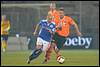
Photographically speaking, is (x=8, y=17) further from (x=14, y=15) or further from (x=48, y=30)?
(x=48, y=30)

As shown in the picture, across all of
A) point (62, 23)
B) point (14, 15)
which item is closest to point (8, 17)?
point (14, 15)

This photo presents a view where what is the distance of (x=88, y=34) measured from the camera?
3281cm

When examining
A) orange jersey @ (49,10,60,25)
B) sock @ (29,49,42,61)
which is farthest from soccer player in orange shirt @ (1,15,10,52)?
sock @ (29,49,42,61)

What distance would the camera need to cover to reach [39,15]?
33250mm

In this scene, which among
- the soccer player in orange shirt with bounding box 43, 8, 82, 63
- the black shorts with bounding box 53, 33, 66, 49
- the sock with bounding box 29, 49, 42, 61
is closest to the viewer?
the sock with bounding box 29, 49, 42, 61

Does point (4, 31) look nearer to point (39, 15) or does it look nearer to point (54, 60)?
point (39, 15)

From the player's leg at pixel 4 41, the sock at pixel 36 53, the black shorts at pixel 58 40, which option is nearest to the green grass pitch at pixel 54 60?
the sock at pixel 36 53

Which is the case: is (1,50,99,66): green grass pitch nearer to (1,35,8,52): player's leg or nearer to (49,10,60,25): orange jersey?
(49,10,60,25): orange jersey

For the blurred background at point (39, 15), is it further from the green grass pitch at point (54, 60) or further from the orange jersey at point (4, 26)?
the green grass pitch at point (54, 60)

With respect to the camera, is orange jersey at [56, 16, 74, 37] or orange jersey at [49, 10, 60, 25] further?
orange jersey at [49, 10, 60, 25]

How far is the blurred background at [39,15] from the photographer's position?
1293 inches

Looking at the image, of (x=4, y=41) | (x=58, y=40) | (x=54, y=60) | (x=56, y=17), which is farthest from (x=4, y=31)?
(x=58, y=40)

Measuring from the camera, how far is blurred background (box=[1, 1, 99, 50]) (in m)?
32.8

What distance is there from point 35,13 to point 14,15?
3.94 feet
